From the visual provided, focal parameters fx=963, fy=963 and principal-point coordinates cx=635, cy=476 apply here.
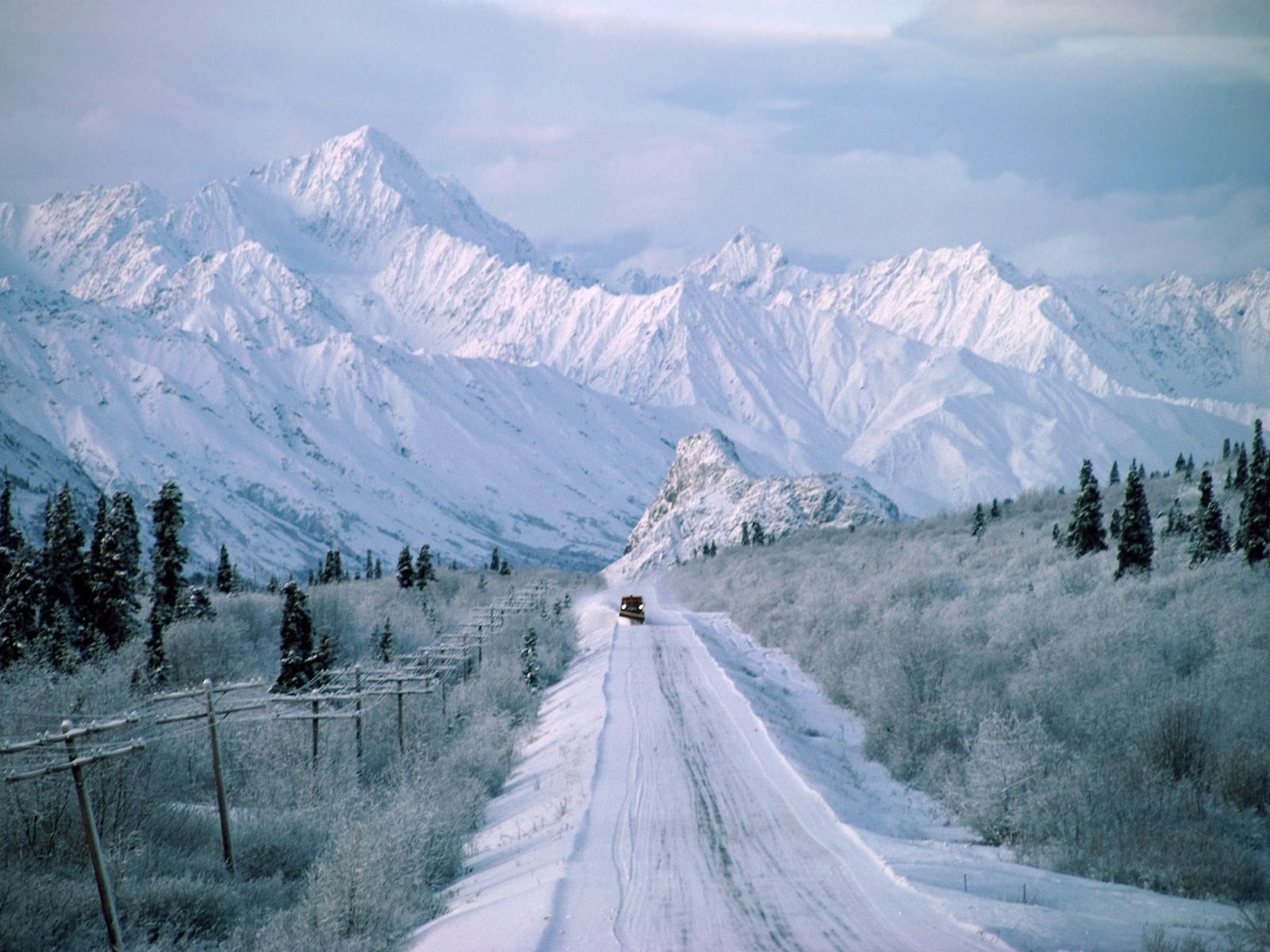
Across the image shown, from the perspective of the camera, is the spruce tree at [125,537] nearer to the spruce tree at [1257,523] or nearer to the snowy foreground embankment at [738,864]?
the snowy foreground embankment at [738,864]

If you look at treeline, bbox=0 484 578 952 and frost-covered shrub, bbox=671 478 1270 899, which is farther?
frost-covered shrub, bbox=671 478 1270 899

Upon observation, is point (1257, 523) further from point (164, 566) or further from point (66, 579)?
point (66, 579)

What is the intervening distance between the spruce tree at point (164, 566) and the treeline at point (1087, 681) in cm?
3134

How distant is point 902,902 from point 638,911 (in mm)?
3769

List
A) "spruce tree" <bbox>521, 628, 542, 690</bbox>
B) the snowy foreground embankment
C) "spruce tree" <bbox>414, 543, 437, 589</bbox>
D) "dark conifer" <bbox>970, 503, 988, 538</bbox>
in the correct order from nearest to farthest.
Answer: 1. the snowy foreground embankment
2. "spruce tree" <bbox>521, 628, 542, 690</bbox>
3. "dark conifer" <bbox>970, 503, 988, 538</bbox>
4. "spruce tree" <bbox>414, 543, 437, 589</bbox>

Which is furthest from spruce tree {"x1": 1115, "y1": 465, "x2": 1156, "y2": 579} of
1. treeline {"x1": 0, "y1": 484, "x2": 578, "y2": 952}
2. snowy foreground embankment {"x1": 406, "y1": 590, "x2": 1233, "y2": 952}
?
treeline {"x1": 0, "y1": 484, "x2": 578, "y2": 952}

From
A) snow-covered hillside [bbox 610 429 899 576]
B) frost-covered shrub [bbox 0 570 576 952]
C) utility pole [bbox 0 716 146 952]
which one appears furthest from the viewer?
snow-covered hillside [bbox 610 429 899 576]

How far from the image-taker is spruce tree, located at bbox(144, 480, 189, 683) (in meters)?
48.4

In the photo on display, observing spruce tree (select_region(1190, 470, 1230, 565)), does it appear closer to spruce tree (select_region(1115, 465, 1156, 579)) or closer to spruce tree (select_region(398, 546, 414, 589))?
spruce tree (select_region(1115, 465, 1156, 579))

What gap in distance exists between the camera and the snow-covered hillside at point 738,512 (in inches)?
4715

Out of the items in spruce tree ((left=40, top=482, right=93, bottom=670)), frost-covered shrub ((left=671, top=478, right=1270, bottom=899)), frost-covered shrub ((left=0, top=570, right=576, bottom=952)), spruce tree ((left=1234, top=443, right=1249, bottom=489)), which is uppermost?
spruce tree ((left=1234, top=443, right=1249, bottom=489))

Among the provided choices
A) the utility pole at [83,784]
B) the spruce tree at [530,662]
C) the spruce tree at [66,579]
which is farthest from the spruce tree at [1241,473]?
the spruce tree at [66,579]

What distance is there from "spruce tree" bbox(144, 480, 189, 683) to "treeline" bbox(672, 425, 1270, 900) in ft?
103

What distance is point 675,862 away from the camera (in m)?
16.2
